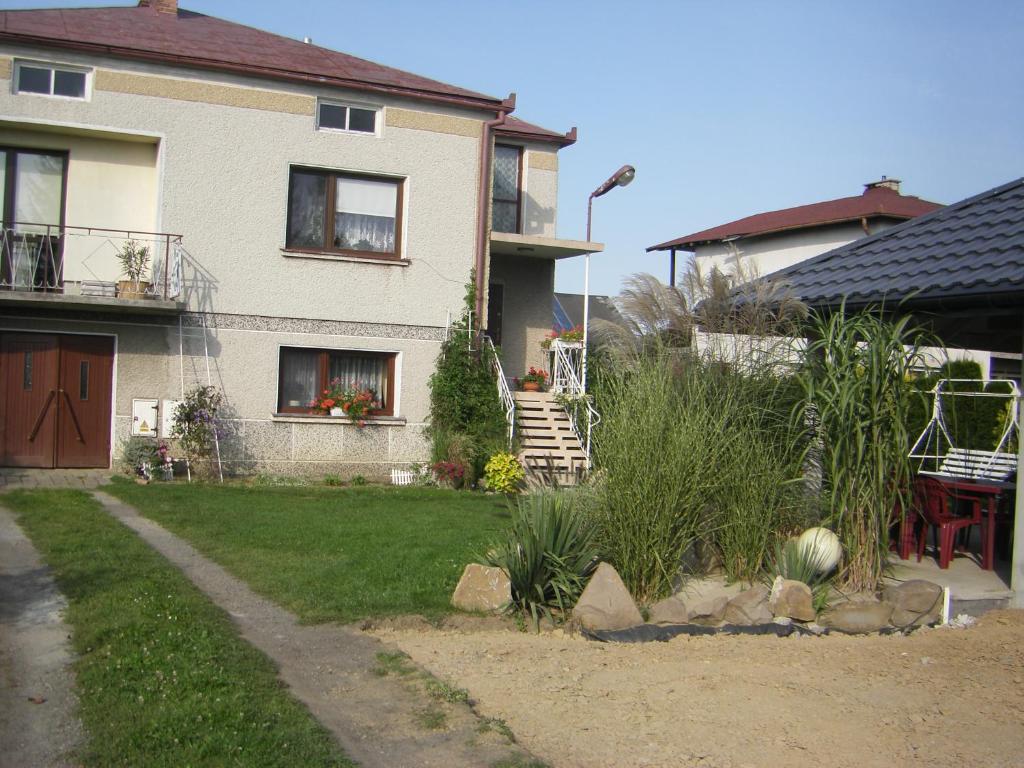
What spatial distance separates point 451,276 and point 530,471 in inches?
140

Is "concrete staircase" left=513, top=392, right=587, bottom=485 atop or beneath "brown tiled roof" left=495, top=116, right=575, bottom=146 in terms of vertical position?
beneath

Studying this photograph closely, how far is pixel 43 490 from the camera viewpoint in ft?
42.6

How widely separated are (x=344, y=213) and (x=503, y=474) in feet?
16.7

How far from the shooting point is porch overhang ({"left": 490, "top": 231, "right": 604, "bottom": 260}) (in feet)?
58.4

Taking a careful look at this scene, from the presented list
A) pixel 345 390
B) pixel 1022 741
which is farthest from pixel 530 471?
pixel 1022 741

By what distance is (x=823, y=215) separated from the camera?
27750 millimetres

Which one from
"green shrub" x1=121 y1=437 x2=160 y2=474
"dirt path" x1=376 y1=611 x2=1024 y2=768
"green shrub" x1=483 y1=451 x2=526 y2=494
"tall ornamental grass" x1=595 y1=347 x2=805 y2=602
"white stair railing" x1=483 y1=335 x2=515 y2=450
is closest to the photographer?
"dirt path" x1=376 y1=611 x2=1024 y2=768

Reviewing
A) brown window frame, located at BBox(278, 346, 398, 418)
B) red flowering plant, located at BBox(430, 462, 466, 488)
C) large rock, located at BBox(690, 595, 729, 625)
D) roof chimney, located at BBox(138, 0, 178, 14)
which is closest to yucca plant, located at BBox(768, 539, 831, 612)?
large rock, located at BBox(690, 595, 729, 625)

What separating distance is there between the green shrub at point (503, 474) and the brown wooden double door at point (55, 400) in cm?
583

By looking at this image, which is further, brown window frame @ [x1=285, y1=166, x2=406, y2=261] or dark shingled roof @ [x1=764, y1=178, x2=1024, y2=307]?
brown window frame @ [x1=285, y1=166, x2=406, y2=261]

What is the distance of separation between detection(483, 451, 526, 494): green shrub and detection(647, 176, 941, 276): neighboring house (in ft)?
37.8

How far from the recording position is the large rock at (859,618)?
7246mm

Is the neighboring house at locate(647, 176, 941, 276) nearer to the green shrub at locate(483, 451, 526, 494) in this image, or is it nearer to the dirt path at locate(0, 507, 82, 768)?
the green shrub at locate(483, 451, 526, 494)

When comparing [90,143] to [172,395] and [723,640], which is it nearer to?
[172,395]
